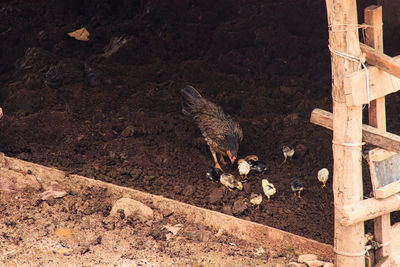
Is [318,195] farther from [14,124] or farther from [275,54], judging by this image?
[14,124]

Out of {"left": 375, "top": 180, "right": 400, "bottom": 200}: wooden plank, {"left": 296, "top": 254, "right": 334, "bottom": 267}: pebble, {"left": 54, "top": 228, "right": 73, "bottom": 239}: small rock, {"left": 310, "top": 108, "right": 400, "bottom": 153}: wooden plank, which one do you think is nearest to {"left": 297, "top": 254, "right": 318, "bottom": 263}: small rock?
{"left": 296, "top": 254, "right": 334, "bottom": 267}: pebble

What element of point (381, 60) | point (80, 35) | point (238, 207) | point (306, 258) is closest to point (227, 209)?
point (238, 207)

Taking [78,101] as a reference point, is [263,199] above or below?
below

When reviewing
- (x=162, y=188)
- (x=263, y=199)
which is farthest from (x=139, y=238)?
(x=263, y=199)

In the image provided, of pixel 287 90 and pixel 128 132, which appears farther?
pixel 287 90

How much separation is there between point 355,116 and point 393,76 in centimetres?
40

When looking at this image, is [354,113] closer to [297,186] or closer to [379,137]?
[379,137]

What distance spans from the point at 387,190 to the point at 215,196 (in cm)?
161

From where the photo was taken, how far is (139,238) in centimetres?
368

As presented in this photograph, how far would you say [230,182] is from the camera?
170 inches

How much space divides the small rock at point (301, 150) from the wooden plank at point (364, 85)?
181cm

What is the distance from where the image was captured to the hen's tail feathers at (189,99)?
512cm

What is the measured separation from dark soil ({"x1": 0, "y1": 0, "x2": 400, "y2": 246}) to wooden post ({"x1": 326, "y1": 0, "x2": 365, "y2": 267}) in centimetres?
64

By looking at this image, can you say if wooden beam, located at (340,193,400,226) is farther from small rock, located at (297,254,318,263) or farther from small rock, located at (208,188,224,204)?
small rock, located at (208,188,224,204)
